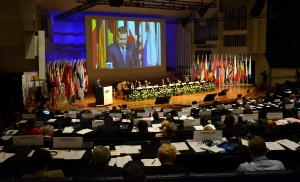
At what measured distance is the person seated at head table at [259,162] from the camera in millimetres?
4098

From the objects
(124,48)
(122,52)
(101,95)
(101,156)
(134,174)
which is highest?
(124,48)

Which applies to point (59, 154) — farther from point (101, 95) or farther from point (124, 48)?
point (124, 48)

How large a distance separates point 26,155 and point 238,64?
18.2 m

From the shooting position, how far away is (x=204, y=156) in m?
5.26

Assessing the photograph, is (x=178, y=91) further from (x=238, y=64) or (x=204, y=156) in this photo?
(x=204, y=156)

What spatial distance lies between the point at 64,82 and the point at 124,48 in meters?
6.88

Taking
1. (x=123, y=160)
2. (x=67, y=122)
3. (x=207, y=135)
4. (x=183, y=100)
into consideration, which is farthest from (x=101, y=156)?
(x=183, y=100)

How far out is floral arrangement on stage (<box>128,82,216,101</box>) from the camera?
18.4m

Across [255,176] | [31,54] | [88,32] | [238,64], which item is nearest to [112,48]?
[88,32]

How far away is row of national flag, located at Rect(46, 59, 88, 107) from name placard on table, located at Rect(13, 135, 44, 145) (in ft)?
29.9

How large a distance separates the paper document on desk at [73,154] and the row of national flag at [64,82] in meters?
9.83

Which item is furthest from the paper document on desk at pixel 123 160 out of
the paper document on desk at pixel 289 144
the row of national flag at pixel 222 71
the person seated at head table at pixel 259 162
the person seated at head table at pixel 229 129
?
the row of national flag at pixel 222 71

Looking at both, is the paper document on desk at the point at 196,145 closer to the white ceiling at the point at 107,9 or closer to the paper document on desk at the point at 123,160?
the paper document on desk at the point at 123,160

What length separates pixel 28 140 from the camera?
19.3ft
